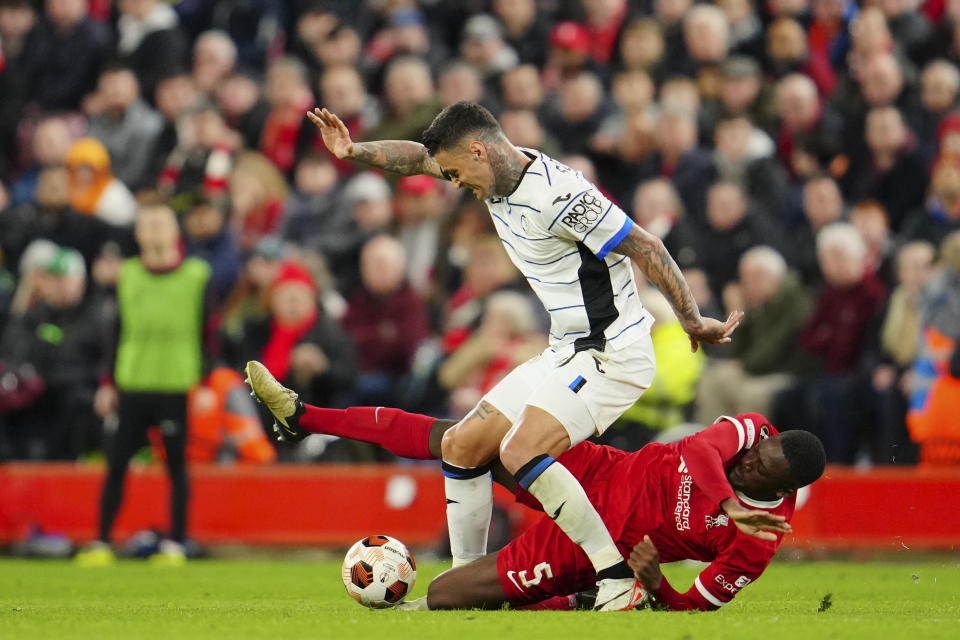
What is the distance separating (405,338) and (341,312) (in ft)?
2.65

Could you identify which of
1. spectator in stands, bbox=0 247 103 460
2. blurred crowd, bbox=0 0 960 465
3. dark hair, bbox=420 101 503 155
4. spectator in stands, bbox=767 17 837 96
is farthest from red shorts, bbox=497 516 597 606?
spectator in stands, bbox=767 17 837 96

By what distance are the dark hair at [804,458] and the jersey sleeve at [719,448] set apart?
0.26 m

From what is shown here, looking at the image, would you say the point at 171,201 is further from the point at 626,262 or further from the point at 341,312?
the point at 626,262

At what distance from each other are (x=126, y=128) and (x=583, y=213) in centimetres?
999

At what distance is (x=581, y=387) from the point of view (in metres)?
7.39

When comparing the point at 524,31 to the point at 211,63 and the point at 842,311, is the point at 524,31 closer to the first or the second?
the point at 211,63

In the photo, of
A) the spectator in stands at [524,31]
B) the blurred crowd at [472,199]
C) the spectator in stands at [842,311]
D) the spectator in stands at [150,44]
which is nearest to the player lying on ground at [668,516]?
the blurred crowd at [472,199]

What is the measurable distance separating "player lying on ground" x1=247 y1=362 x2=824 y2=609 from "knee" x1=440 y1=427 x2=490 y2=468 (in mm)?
186

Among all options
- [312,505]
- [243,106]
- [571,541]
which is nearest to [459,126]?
[571,541]

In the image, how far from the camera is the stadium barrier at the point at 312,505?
11.7 meters

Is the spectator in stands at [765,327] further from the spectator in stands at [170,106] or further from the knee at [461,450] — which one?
the spectator in stands at [170,106]

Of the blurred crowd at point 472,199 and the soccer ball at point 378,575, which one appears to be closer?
the soccer ball at point 378,575

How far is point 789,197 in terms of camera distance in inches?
552

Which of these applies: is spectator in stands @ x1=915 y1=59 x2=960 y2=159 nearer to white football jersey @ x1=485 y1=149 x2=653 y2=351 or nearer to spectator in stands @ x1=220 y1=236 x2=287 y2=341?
spectator in stands @ x1=220 y1=236 x2=287 y2=341
